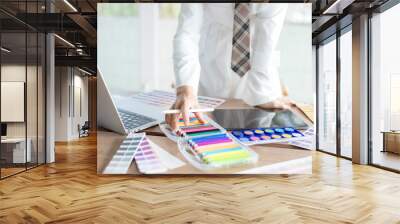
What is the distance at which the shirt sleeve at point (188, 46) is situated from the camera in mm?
5684

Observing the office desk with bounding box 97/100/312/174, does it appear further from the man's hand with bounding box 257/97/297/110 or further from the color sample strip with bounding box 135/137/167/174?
the man's hand with bounding box 257/97/297/110

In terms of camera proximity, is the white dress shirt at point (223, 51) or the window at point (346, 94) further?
the window at point (346, 94)

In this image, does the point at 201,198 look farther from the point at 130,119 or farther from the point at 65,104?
the point at 65,104

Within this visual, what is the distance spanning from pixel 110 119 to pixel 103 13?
65.8 inches

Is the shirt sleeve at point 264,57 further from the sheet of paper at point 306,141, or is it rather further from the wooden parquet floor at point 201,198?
the wooden parquet floor at point 201,198

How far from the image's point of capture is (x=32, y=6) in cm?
627

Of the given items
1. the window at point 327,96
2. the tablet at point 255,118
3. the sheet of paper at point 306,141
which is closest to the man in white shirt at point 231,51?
the tablet at point 255,118

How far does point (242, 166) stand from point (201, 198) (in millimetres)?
1461

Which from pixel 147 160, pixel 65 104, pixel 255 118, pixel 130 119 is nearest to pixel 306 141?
pixel 255 118

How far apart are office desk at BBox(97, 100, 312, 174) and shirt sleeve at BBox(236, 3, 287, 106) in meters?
0.32

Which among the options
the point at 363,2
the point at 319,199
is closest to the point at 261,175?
the point at 319,199

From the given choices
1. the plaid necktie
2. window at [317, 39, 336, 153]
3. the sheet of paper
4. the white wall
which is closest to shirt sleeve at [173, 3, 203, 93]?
the plaid necktie

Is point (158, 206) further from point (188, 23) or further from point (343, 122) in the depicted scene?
point (343, 122)

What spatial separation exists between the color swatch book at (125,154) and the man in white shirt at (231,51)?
59 cm
